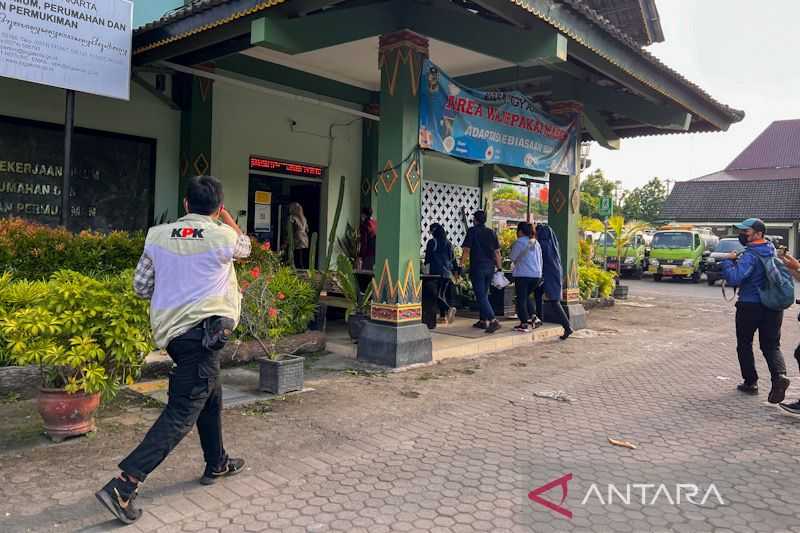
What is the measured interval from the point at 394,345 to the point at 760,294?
12.2 feet

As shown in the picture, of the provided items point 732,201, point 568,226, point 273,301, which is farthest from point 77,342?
point 732,201

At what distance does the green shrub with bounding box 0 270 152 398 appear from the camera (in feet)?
13.5

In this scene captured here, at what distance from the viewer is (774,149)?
41.7 m

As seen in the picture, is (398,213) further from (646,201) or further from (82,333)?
(646,201)

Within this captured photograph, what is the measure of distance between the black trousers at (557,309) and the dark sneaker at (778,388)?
12.8 feet

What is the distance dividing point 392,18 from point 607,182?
4200 cm

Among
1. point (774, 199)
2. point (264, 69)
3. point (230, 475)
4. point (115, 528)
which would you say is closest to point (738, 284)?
point (230, 475)

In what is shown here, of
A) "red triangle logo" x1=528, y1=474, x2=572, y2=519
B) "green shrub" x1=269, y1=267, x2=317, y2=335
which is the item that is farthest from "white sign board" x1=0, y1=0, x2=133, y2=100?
"red triangle logo" x1=528, y1=474, x2=572, y2=519

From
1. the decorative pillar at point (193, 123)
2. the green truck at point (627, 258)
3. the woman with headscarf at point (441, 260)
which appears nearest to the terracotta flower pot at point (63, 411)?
the decorative pillar at point (193, 123)

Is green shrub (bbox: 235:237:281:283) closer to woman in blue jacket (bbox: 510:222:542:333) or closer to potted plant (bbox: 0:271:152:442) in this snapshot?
potted plant (bbox: 0:271:152:442)

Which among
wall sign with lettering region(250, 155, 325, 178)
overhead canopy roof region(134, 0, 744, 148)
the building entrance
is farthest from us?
the building entrance

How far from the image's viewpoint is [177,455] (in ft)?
14.3

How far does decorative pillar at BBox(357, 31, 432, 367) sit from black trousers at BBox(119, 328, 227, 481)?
371 cm

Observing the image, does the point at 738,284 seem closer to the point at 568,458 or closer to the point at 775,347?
the point at 775,347
